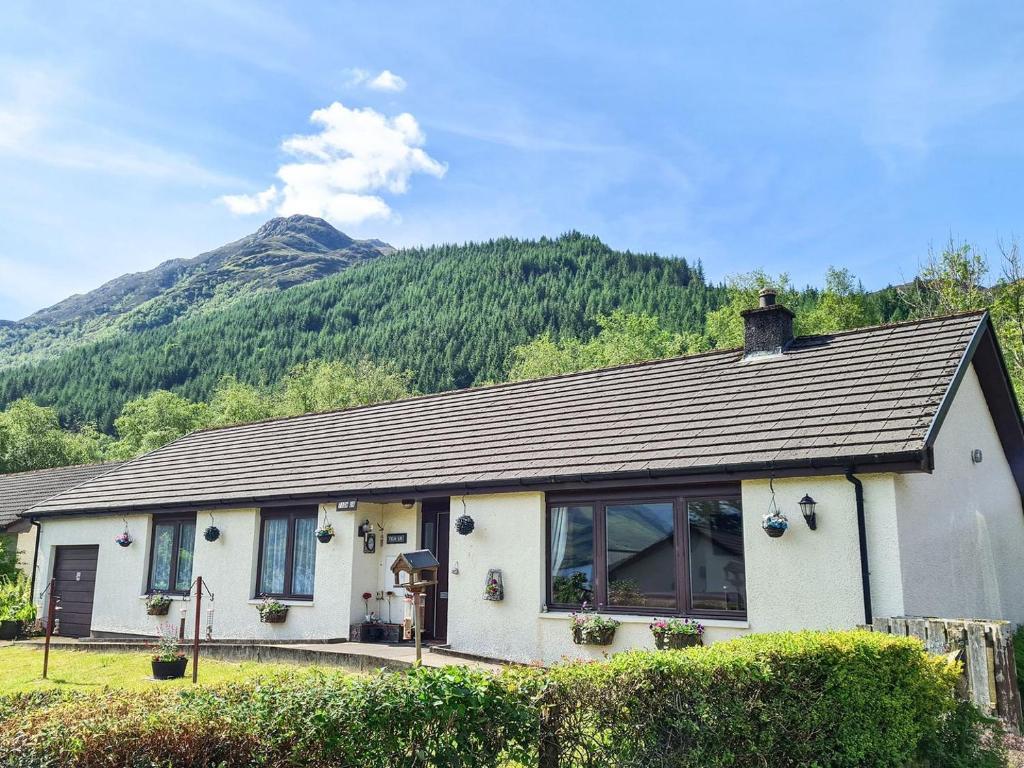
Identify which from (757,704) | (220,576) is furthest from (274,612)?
(757,704)

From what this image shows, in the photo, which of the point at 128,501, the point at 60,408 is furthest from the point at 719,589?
the point at 60,408

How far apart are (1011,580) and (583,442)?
810 cm

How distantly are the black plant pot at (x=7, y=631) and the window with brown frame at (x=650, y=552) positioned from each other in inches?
553

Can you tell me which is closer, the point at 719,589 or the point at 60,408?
the point at 719,589

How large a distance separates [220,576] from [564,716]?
41.1ft

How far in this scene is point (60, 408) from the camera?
87.5 metres

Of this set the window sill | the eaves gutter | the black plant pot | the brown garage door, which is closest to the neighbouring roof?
the eaves gutter

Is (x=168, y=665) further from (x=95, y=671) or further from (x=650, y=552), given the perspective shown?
(x=650, y=552)

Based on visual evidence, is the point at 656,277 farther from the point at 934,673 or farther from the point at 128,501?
the point at 934,673

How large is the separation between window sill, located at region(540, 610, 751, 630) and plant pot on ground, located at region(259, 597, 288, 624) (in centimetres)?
574

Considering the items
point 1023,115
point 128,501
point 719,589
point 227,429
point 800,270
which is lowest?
point 719,589

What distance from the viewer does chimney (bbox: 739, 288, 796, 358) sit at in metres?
13.7

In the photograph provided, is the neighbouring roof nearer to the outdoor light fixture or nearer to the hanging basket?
the outdoor light fixture

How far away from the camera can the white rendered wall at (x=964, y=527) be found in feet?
32.3
